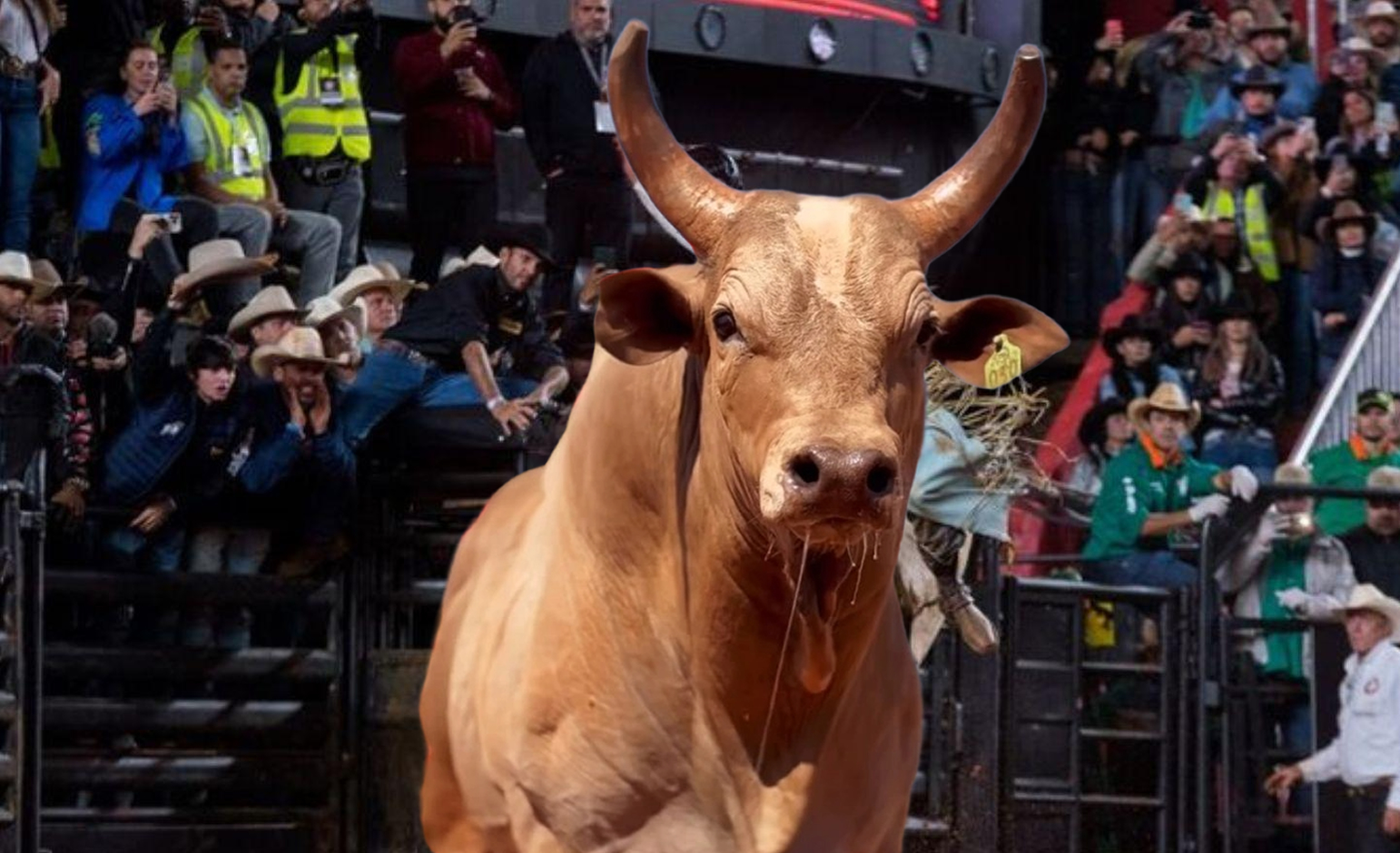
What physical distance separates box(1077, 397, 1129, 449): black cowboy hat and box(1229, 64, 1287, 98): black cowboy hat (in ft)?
10.7

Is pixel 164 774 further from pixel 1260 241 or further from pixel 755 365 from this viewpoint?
pixel 1260 241

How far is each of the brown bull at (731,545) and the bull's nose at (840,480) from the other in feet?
0.23

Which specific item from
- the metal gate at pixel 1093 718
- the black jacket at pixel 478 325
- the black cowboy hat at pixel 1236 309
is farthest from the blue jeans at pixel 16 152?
the black cowboy hat at pixel 1236 309

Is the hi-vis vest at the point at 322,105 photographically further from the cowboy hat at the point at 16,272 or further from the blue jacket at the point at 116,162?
the cowboy hat at the point at 16,272

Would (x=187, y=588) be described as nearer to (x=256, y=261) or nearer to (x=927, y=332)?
(x=256, y=261)

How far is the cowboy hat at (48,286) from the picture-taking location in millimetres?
9695

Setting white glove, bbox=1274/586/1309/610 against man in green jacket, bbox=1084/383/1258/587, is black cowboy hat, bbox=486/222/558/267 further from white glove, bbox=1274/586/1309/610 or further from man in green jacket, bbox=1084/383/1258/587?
white glove, bbox=1274/586/1309/610

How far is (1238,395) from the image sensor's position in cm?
1496

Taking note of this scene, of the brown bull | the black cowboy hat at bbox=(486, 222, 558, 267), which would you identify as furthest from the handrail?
the brown bull

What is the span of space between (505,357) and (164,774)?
236 cm

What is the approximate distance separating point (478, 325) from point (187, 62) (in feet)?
5.89

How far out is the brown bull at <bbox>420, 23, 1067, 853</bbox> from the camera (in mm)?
5371

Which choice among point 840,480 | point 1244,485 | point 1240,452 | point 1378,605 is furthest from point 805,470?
point 1240,452

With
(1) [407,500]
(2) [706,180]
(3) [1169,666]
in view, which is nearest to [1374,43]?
(3) [1169,666]
